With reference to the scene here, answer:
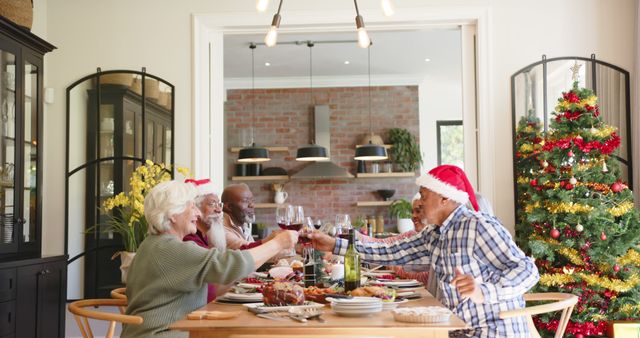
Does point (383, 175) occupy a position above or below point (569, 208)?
above

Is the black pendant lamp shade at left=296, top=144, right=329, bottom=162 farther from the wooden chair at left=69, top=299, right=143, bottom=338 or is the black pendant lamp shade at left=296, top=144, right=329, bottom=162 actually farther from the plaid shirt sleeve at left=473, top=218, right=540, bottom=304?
the plaid shirt sleeve at left=473, top=218, right=540, bottom=304

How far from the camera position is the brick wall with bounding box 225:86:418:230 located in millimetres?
10820

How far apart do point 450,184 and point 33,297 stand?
281 centimetres

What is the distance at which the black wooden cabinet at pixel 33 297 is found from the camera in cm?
418

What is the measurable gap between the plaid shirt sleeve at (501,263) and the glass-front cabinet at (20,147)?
9.95 ft

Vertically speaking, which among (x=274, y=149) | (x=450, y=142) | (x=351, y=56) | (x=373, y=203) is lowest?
(x=373, y=203)

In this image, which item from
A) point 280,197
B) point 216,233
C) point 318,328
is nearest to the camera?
point 318,328

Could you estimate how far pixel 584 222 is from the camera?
16.4ft

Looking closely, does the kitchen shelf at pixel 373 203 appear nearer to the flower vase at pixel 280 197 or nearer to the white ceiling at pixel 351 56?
the flower vase at pixel 280 197

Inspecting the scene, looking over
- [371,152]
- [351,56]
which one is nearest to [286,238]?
[371,152]

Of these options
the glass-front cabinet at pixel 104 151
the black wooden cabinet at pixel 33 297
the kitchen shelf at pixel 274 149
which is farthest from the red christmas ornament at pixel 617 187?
the kitchen shelf at pixel 274 149

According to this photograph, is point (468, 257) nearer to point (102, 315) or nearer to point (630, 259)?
point (102, 315)

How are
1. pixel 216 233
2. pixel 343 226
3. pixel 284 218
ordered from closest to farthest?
pixel 284 218, pixel 343 226, pixel 216 233

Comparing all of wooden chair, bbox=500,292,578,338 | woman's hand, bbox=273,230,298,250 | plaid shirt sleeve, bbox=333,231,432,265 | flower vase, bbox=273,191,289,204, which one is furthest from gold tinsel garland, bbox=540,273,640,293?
flower vase, bbox=273,191,289,204
